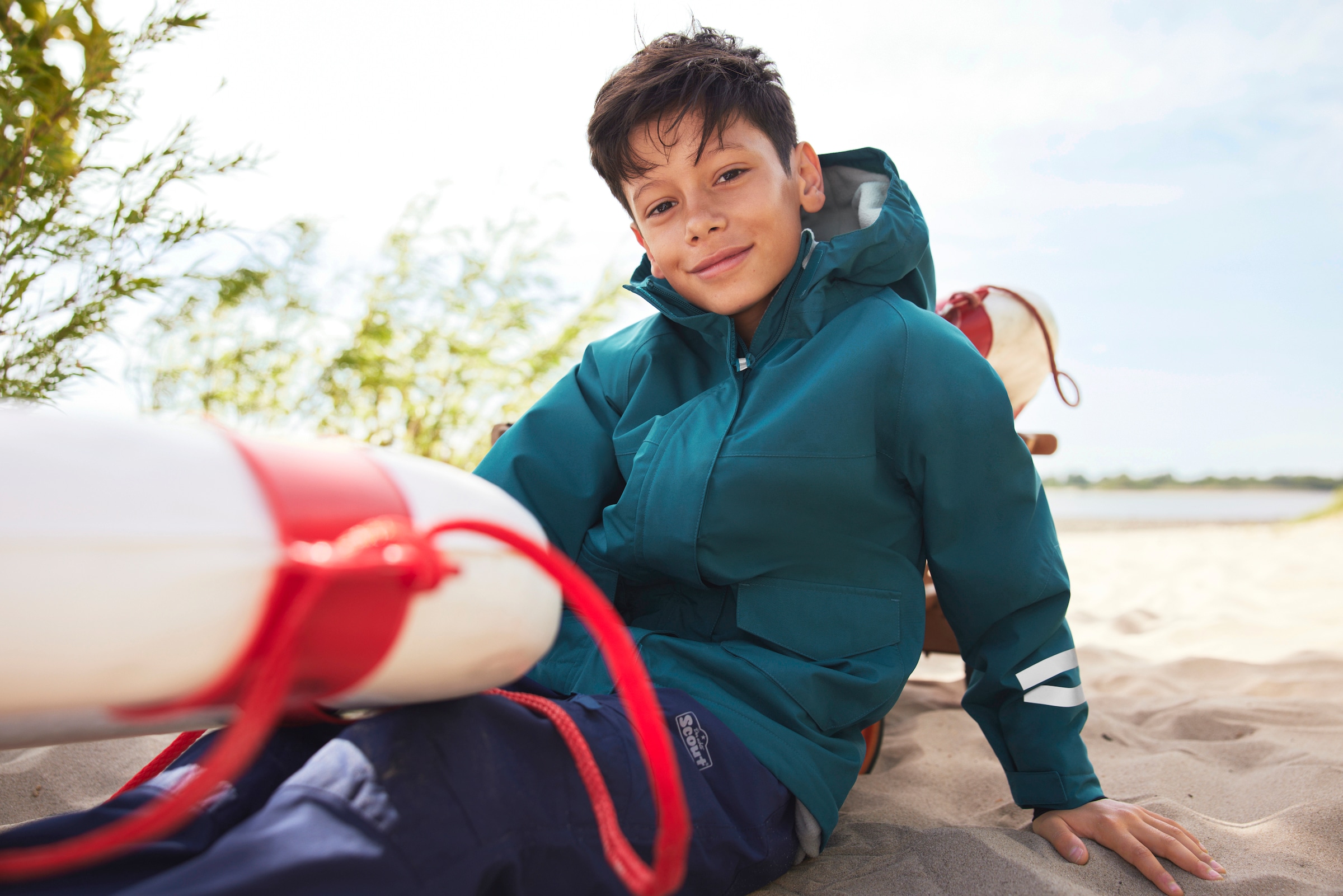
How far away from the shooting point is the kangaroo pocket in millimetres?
1277

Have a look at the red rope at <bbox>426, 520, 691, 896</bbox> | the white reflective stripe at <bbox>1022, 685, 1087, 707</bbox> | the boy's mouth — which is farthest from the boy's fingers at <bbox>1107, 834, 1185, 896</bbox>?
the boy's mouth

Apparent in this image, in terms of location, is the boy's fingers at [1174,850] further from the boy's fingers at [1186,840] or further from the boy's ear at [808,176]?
the boy's ear at [808,176]

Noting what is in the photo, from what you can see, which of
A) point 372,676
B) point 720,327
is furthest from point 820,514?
point 372,676

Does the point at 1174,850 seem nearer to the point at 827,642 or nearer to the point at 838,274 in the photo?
the point at 827,642

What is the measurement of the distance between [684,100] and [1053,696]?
116 cm

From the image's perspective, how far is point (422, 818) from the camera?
0.82 meters

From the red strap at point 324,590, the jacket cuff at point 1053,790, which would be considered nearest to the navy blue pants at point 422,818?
the red strap at point 324,590

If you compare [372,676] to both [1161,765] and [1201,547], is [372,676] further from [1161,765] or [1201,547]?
[1201,547]

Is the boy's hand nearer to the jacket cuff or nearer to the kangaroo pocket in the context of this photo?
the jacket cuff

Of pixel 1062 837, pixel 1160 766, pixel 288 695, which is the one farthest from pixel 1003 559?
pixel 288 695

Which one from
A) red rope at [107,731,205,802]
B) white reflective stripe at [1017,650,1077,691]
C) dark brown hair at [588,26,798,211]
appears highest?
dark brown hair at [588,26,798,211]

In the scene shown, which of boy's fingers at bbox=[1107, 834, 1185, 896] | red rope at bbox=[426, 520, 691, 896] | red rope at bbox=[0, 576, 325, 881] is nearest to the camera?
red rope at bbox=[0, 576, 325, 881]

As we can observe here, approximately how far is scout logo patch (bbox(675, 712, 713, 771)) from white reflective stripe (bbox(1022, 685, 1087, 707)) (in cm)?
Answer: 51

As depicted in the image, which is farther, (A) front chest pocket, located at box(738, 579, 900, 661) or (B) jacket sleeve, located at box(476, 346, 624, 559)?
(B) jacket sleeve, located at box(476, 346, 624, 559)
